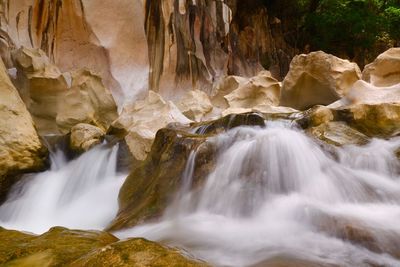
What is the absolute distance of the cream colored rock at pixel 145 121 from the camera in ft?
20.9

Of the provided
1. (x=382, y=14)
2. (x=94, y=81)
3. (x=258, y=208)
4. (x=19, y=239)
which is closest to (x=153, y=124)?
(x=94, y=81)

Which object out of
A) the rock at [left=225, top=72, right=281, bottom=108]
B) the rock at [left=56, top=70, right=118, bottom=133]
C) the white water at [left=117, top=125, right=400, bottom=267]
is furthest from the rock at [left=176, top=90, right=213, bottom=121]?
the white water at [left=117, top=125, right=400, bottom=267]

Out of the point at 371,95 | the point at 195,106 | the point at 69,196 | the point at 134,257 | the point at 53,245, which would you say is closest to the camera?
the point at 134,257

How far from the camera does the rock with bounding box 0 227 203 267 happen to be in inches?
80.1

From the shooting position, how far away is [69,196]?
227 inches

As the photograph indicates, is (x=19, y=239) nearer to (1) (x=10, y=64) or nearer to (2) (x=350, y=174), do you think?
(2) (x=350, y=174)

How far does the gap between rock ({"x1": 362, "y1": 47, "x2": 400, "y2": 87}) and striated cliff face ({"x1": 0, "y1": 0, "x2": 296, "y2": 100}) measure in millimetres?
5788

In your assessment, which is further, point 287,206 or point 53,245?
point 287,206

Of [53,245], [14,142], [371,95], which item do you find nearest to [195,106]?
[371,95]

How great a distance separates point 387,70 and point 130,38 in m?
Result: 6.46

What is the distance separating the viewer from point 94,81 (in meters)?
9.23

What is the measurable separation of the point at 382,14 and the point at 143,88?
11360 millimetres

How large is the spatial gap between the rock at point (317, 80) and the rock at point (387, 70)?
0.68m

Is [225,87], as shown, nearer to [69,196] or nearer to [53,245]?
[69,196]
